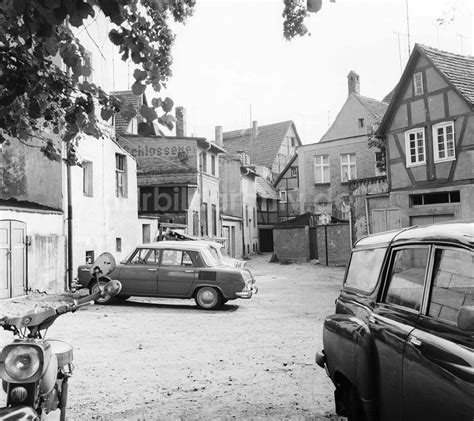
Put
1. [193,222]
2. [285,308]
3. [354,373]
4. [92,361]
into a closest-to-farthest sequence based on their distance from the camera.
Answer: [354,373]
[92,361]
[285,308]
[193,222]

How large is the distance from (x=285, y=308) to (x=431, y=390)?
11.3 metres

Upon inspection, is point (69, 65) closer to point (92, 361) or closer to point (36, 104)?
point (36, 104)

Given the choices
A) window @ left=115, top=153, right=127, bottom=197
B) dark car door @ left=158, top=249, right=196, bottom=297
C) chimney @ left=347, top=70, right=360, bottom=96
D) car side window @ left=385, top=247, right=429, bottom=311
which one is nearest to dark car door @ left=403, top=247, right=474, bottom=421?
car side window @ left=385, top=247, right=429, bottom=311

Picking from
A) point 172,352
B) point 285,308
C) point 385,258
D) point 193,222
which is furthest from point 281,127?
point 385,258

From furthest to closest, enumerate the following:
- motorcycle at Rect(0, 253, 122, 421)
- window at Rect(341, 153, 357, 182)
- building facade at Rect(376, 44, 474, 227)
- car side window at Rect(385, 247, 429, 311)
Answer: window at Rect(341, 153, 357, 182) < building facade at Rect(376, 44, 474, 227) < car side window at Rect(385, 247, 429, 311) < motorcycle at Rect(0, 253, 122, 421)

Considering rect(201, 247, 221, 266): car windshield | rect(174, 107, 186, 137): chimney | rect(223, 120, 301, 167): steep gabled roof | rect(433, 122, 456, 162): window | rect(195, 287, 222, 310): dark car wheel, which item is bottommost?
rect(195, 287, 222, 310): dark car wheel

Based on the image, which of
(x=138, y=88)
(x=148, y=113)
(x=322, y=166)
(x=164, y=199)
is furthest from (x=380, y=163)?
(x=148, y=113)

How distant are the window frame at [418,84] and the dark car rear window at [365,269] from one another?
Answer: 17.4 m

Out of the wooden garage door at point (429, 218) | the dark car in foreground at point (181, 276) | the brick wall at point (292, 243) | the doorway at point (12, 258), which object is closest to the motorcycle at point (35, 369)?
the dark car in foreground at point (181, 276)

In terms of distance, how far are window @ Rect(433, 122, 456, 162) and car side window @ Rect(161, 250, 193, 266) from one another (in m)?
10.5

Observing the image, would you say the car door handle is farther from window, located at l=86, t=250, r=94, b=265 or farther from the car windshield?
window, located at l=86, t=250, r=94, b=265

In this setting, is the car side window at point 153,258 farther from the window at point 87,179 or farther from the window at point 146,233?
the window at point 146,233

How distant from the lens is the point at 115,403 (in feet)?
18.5

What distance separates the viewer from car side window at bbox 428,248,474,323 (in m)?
2.77
